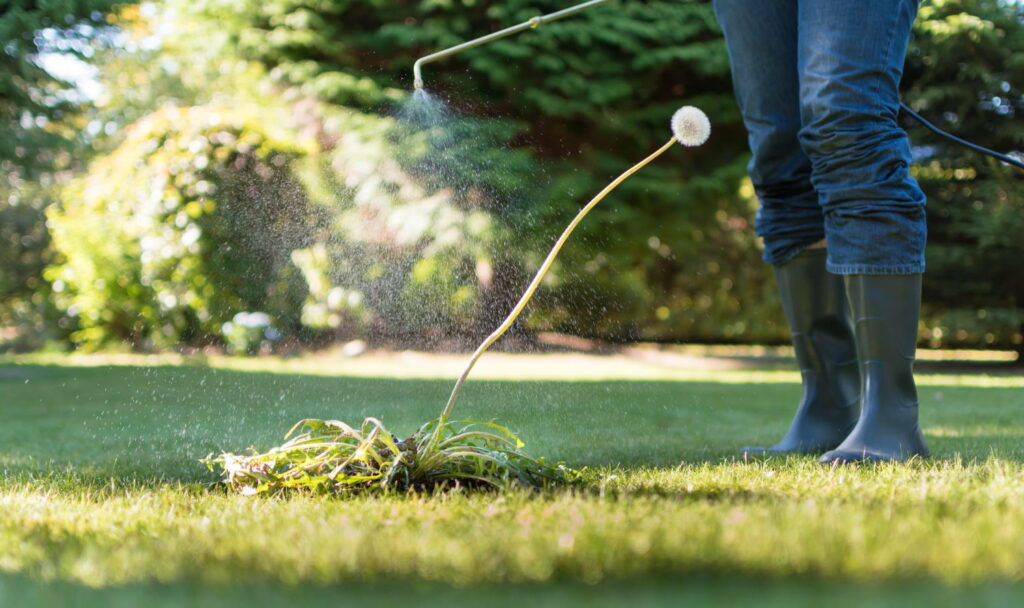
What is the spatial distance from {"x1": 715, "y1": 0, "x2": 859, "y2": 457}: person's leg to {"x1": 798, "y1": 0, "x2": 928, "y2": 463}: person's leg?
22 cm

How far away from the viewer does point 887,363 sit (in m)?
1.72

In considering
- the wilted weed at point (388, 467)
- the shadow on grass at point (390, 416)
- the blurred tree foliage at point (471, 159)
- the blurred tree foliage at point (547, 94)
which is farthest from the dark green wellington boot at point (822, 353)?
the blurred tree foliage at point (471, 159)

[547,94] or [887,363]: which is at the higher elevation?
[547,94]

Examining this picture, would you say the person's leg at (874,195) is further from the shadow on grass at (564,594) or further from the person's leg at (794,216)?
the shadow on grass at (564,594)

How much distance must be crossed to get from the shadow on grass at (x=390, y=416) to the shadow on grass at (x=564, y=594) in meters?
0.78

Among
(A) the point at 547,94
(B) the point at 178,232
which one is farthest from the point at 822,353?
(B) the point at 178,232

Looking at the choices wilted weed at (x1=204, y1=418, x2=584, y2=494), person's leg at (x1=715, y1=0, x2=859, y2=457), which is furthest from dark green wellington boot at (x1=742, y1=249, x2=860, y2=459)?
wilted weed at (x1=204, y1=418, x2=584, y2=494)

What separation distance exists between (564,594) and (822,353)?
139cm

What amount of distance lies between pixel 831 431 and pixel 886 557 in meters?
1.18

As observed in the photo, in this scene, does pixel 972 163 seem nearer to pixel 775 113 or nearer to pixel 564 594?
pixel 775 113

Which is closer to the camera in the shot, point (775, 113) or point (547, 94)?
point (775, 113)

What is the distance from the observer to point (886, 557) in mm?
871

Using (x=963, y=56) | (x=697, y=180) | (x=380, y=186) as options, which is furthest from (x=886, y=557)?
(x=963, y=56)

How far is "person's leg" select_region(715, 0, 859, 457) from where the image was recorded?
198 cm
